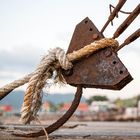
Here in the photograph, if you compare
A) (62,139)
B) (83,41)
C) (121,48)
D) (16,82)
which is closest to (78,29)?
(83,41)

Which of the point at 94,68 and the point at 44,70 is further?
the point at 44,70

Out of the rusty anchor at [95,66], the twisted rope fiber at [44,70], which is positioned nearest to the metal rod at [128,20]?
the rusty anchor at [95,66]

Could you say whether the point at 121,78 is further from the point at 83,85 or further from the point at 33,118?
the point at 33,118

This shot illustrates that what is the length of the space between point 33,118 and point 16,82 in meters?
0.40

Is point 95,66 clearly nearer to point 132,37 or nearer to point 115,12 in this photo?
point 132,37

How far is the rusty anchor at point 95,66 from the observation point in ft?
12.3

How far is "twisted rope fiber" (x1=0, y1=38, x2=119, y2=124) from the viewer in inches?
156

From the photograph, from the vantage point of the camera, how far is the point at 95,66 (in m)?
3.89

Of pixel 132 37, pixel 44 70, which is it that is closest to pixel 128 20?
pixel 132 37

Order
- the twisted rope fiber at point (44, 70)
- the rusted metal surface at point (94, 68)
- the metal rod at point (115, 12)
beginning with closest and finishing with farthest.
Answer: the rusted metal surface at point (94, 68), the twisted rope fiber at point (44, 70), the metal rod at point (115, 12)

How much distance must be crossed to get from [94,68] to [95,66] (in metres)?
0.02

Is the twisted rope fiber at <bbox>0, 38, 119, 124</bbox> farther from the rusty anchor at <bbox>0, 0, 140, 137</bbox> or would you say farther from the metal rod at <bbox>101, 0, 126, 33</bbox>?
the metal rod at <bbox>101, 0, 126, 33</bbox>

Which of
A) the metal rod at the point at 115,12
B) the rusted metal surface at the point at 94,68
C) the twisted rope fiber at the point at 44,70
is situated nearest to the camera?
the rusted metal surface at the point at 94,68

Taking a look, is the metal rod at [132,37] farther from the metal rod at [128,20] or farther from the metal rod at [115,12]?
the metal rod at [115,12]
